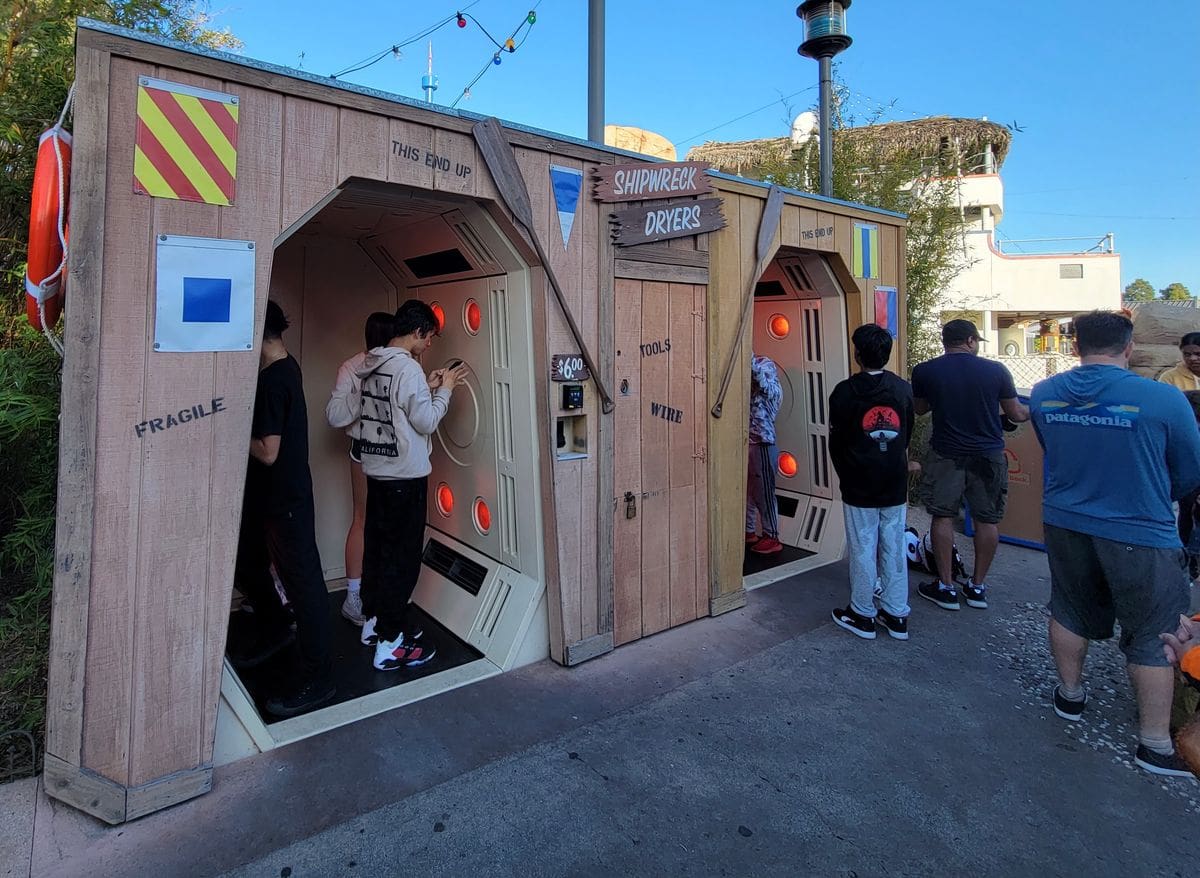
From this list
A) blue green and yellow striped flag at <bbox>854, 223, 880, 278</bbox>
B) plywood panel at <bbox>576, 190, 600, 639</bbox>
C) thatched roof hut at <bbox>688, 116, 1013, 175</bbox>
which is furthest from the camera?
thatched roof hut at <bbox>688, 116, 1013, 175</bbox>

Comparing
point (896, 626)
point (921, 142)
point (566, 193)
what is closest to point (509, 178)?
point (566, 193)

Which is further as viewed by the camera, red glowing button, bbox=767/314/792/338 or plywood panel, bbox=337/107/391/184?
red glowing button, bbox=767/314/792/338

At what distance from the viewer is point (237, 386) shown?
7.84ft

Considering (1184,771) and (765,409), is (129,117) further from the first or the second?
(1184,771)

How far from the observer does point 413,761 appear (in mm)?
2590

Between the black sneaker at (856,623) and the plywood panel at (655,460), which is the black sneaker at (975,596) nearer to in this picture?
the black sneaker at (856,623)

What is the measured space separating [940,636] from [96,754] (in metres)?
3.89

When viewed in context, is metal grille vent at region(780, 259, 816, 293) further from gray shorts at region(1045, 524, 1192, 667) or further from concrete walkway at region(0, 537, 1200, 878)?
concrete walkway at region(0, 537, 1200, 878)

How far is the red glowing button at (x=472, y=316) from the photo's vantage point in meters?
3.59

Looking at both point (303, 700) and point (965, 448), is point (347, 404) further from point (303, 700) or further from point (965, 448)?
point (965, 448)

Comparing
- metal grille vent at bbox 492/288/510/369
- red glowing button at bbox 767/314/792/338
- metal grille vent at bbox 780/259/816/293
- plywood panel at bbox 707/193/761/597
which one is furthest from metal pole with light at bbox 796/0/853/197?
metal grille vent at bbox 492/288/510/369

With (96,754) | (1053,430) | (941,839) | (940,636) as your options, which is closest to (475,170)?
(96,754)

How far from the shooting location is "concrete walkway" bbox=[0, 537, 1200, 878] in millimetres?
2119

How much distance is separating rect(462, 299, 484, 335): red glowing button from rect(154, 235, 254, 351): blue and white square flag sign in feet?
4.39
